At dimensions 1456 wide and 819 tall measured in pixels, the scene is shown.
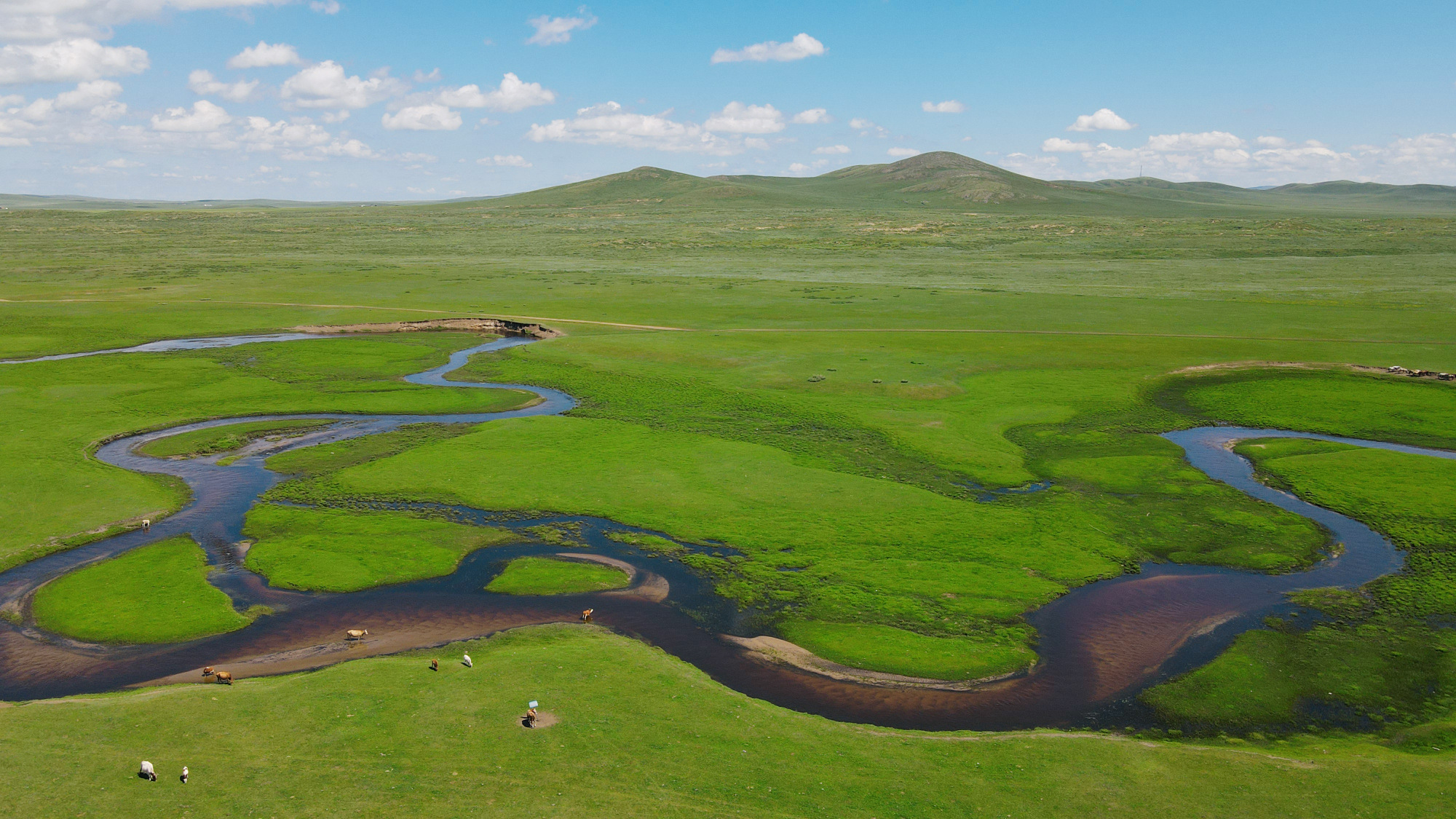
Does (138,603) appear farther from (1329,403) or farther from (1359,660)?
(1329,403)

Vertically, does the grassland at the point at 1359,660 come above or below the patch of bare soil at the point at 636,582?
below

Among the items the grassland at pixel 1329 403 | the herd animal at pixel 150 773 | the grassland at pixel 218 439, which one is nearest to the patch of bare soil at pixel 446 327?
the grassland at pixel 218 439

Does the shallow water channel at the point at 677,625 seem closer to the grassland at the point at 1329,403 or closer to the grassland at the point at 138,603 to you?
the grassland at the point at 138,603

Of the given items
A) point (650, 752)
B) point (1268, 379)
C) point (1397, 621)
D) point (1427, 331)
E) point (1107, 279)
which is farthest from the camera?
point (1107, 279)

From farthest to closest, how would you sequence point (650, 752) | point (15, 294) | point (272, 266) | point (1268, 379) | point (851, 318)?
point (272, 266) → point (15, 294) → point (851, 318) → point (1268, 379) → point (650, 752)

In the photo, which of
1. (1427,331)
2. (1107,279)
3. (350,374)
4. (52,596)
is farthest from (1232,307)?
(52,596)

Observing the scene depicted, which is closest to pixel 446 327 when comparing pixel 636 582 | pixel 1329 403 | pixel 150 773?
pixel 636 582

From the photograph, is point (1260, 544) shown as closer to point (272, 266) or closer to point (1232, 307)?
point (1232, 307)
